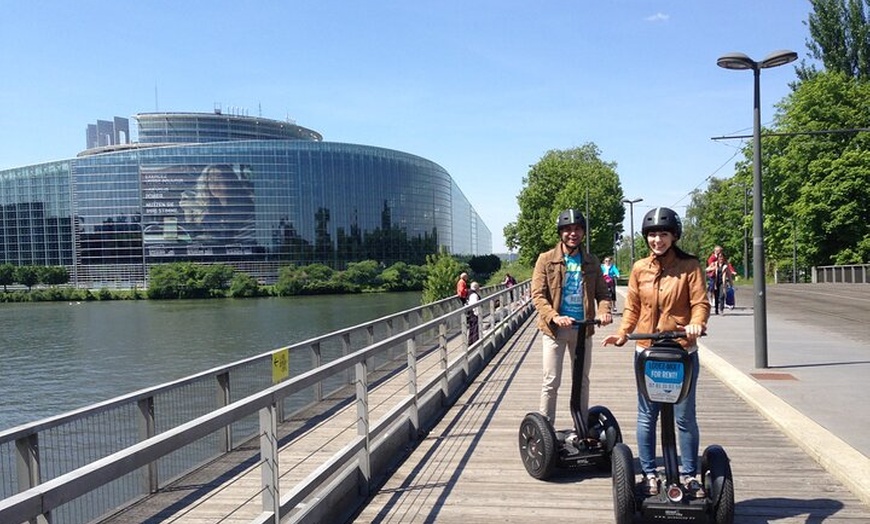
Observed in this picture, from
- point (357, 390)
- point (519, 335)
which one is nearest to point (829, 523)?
point (357, 390)

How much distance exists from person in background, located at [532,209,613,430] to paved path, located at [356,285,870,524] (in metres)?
0.74

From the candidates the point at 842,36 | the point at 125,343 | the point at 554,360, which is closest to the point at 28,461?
the point at 554,360

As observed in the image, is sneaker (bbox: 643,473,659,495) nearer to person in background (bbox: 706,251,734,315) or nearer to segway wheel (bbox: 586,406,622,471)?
segway wheel (bbox: 586,406,622,471)

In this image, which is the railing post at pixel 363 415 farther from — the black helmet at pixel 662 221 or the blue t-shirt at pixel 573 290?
the black helmet at pixel 662 221

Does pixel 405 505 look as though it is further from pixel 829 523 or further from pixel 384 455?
pixel 829 523

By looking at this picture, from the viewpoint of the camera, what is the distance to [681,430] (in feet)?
14.0

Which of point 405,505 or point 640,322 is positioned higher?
point 640,322

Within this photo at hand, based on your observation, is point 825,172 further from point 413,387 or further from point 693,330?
point 693,330

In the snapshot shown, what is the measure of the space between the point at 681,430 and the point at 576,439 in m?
1.22

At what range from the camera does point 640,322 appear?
4.43 meters

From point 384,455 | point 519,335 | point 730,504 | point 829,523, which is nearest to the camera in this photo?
point 730,504

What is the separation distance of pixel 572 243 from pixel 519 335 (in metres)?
12.4

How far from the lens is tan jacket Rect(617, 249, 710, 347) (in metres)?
4.26

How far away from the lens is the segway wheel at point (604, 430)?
5.29 m
